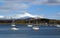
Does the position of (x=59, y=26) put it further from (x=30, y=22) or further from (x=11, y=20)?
(x=11, y=20)

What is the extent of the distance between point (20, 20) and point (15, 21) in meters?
1.93

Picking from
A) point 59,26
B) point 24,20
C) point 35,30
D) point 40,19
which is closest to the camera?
point 35,30

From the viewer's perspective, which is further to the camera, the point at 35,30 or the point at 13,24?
the point at 13,24

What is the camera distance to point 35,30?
64.7 metres

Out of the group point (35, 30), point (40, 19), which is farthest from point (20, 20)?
point (35, 30)

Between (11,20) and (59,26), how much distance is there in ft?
62.7

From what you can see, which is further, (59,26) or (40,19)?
(59,26)

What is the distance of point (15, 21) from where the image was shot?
3039 inches

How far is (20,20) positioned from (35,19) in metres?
5.07

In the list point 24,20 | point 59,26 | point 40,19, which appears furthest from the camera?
point 59,26

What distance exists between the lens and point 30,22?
79.8m

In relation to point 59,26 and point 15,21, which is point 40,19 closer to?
point 15,21

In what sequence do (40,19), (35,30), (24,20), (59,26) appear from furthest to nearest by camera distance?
1. (59,26)
2. (24,20)
3. (40,19)
4. (35,30)

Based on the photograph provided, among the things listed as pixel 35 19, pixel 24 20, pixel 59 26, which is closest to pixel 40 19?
pixel 35 19
